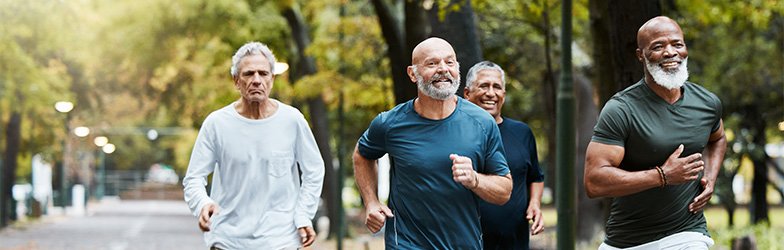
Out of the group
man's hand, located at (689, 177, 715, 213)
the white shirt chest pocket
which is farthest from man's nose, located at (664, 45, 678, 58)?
the white shirt chest pocket

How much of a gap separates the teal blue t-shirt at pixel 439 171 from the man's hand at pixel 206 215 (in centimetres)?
116

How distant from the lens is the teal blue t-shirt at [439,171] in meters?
6.22

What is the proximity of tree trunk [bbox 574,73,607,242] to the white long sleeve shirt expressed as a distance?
14886 millimetres

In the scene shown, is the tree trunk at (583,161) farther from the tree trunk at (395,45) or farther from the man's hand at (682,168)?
the man's hand at (682,168)

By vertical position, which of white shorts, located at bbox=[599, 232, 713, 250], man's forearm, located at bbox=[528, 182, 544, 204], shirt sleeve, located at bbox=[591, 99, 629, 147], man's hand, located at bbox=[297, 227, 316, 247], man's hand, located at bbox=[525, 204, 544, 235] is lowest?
man's hand, located at bbox=[297, 227, 316, 247]

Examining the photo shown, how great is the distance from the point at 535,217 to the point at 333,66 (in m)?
25.3

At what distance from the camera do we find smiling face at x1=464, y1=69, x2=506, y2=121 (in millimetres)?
7996

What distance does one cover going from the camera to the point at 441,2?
1381cm

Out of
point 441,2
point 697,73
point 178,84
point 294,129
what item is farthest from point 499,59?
point 294,129

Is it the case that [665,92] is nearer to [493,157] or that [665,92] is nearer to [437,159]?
→ [493,157]

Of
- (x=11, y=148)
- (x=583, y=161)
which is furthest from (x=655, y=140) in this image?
(x=11, y=148)

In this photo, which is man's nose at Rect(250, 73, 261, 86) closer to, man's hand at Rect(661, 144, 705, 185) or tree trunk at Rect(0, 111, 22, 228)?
man's hand at Rect(661, 144, 705, 185)

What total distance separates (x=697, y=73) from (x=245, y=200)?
2778 centimetres

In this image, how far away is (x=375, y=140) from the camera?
6.52 metres
